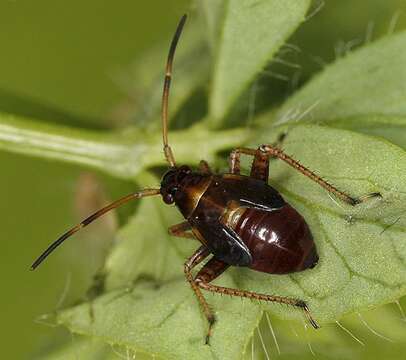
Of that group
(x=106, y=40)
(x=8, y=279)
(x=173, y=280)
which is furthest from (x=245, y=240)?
(x=106, y=40)

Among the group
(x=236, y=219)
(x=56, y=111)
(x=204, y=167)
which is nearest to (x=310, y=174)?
(x=236, y=219)

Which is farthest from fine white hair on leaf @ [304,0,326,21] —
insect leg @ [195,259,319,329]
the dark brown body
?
insect leg @ [195,259,319,329]

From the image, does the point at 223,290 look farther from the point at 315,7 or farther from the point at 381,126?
the point at 315,7

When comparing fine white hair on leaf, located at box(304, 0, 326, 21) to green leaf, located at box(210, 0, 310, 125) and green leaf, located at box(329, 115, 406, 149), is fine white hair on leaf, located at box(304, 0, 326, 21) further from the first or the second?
green leaf, located at box(329, 115, 406, 149)

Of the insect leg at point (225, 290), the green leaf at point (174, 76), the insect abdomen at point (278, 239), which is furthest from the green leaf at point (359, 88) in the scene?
the green leaf at point (174, 76)

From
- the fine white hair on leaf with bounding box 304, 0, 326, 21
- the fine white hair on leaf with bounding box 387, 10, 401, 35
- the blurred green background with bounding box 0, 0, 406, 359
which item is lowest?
the blurred green background with bounding box 0, 0, 406, 359

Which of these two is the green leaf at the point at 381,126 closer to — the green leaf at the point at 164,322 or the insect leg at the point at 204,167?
the insect leg at the point at 204,167
